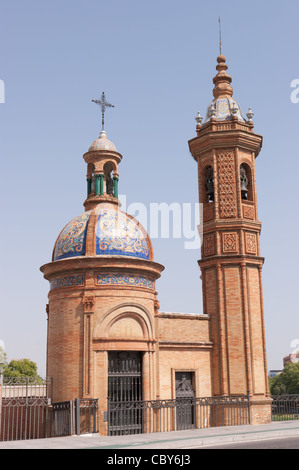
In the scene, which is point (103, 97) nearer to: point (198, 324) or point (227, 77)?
point (227, 77)

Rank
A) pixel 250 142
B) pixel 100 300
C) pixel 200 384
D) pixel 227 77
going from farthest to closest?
pixel 227 77, pixel 250 142, pixel 200 384, pixel 100 300

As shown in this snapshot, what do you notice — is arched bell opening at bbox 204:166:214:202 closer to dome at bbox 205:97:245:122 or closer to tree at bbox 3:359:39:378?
dome at bbox 205:97:245:122

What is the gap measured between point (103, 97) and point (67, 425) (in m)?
15.3

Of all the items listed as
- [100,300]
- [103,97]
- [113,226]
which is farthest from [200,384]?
[103,97]

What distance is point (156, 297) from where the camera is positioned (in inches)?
878

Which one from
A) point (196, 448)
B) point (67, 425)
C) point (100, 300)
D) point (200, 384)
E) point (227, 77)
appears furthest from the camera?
point (227, 77)

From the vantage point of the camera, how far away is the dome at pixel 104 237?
69.9 ft

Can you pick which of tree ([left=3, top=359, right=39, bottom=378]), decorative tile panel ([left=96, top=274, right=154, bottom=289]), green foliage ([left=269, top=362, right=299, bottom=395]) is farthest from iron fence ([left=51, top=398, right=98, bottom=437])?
green foliage ([left=269, top=362, right=299, bottom=395])

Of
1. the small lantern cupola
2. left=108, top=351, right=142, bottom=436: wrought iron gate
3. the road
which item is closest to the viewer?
the road

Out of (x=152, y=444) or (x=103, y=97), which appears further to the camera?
(x=103, y=97)

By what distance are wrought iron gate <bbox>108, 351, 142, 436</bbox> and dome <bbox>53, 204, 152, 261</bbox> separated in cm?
403

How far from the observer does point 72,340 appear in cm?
2045

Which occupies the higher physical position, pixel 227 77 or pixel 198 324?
pixel 227 77

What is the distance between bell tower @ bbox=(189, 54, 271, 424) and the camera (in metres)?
23.3
